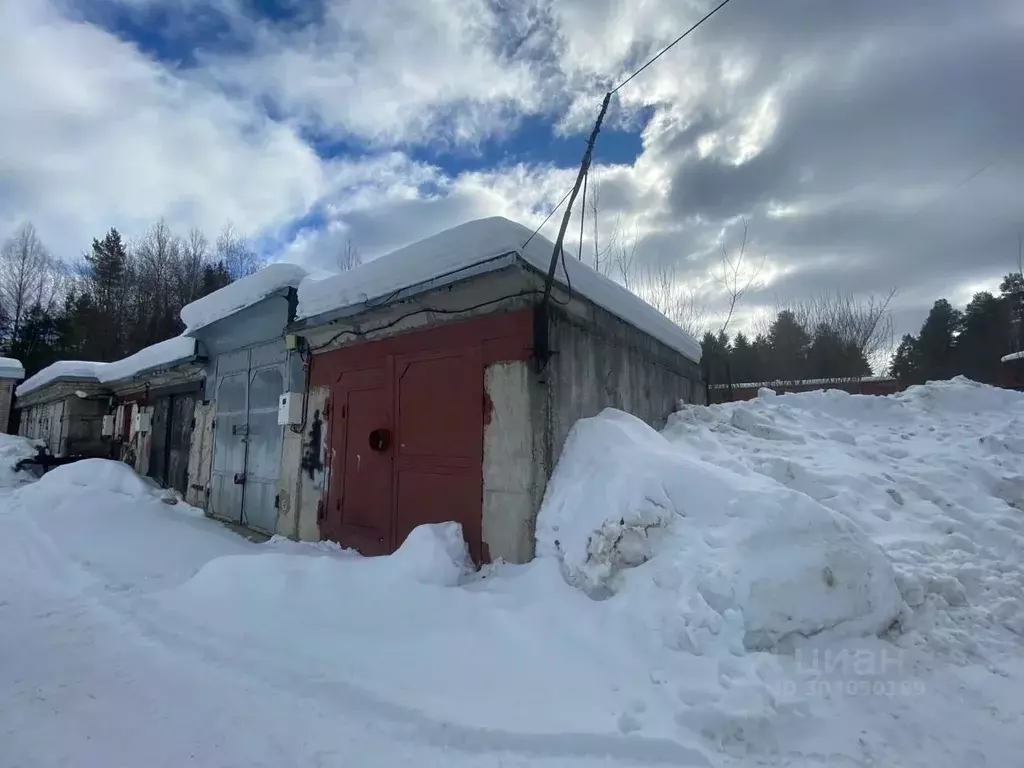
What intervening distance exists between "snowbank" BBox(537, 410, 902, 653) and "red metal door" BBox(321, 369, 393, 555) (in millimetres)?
2265

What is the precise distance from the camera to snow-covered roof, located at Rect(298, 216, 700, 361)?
162 inches

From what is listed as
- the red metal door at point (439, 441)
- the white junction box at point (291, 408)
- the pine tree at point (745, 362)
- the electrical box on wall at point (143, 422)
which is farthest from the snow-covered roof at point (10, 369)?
the pine tree at point (745, 362)

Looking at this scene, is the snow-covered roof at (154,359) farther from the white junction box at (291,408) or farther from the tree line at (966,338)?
the tree line at (966,338)

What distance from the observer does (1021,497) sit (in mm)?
4797

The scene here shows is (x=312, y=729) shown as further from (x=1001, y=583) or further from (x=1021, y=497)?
(x=1021, y=497)

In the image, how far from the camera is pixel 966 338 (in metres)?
22.0

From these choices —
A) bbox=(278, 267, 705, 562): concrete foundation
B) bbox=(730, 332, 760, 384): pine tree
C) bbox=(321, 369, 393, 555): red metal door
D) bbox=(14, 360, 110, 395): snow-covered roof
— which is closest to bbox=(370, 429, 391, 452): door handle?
bbox=(321, 369, 393, 555): red metal door

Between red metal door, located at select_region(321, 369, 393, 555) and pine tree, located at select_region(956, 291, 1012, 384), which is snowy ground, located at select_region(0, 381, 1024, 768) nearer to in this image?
red metal door, located at select_region(321, 369, 393, 555)

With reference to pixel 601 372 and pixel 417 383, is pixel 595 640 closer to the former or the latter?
pixel 601 372

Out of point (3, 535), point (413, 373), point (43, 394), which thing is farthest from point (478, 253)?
point (43, 394)

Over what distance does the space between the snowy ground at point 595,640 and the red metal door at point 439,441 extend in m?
0.47

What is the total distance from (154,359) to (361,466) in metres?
7.86

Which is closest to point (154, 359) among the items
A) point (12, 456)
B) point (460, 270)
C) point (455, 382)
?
point (12, 456)

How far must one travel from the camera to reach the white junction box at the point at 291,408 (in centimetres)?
686
